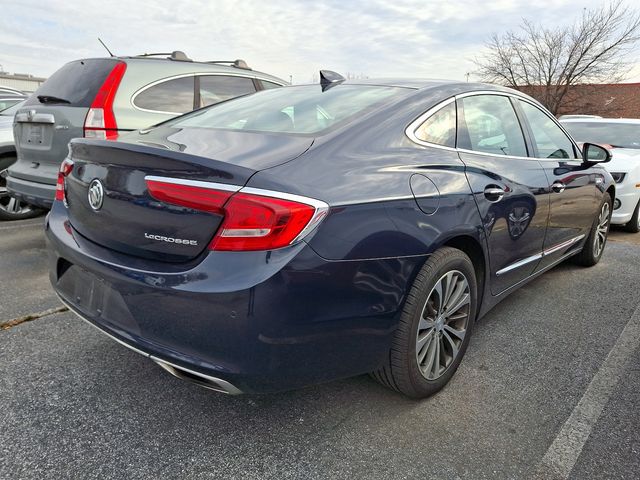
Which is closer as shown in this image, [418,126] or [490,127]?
[418,126]

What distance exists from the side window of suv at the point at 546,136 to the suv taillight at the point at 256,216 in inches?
88.1

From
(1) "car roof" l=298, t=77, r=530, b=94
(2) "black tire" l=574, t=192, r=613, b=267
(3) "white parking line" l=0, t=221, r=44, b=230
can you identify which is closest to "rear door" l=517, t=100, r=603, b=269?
(2) "black tire" l=574, t=192, r=613, b=267

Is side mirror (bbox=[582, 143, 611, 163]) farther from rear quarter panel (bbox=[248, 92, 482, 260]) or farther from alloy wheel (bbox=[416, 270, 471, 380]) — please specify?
alloy wheel (bbox=[416, 270, 471, 380])

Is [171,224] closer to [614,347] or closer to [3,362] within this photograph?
[3,362]

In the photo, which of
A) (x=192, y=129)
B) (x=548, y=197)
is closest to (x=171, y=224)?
(x=192, y=129)

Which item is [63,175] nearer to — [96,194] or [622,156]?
[96,194]

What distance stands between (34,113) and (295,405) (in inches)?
145

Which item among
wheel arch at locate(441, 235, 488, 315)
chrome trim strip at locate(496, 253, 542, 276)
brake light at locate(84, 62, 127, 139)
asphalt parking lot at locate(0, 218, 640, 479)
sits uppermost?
brake light at locate(84, 62, 127, 139)

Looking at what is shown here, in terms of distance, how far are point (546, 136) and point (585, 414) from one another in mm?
2035

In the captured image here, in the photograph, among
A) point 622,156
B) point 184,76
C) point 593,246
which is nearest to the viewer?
point 593,246

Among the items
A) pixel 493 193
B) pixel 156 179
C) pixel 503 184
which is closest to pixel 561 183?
pixel 503 184

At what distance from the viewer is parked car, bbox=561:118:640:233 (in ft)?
19.2

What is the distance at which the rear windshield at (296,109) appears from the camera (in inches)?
88.5

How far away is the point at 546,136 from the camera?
3498mm
